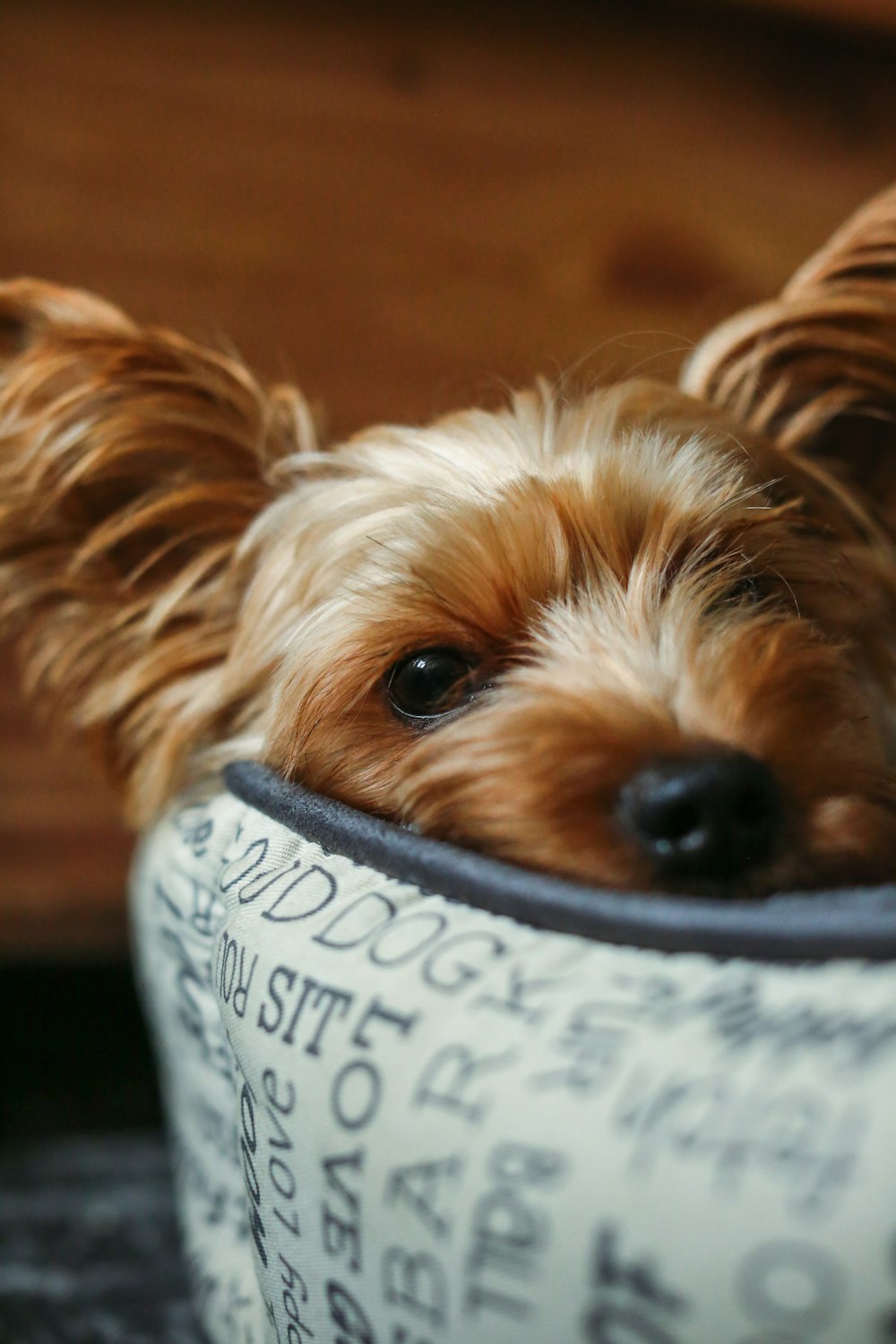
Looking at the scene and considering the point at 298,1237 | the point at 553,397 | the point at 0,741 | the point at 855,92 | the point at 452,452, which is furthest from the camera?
the point at 855,92

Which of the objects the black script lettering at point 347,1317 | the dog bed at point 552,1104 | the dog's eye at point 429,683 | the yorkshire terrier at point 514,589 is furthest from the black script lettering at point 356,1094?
the dog's eye at point 429,683

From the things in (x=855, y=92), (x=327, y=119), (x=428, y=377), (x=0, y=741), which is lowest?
(x=0, y=741)

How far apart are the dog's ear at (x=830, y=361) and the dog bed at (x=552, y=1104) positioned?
3.14 feet

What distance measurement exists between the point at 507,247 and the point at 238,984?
1704 millimetres

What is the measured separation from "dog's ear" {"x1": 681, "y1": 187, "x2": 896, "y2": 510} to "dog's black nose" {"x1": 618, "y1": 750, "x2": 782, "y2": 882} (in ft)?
2.52

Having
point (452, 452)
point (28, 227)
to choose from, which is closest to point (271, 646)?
point (452, 452)

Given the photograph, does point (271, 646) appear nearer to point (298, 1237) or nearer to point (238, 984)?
point (238, 984)

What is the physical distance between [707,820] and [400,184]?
161 cm

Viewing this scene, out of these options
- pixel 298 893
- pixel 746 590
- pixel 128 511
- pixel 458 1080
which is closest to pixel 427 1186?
pixel 458 1080

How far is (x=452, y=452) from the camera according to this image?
1.31 metres

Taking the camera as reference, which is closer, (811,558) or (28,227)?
(811,558)

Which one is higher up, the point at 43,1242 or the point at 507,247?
the point at 507,247

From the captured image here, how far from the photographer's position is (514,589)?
1.18 metres

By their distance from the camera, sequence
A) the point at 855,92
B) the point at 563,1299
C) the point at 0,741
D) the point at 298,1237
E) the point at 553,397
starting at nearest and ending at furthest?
the point at 563,1299, the point at 298,1237, the point at 553,397, the point at 0,741, the point at 855,92
